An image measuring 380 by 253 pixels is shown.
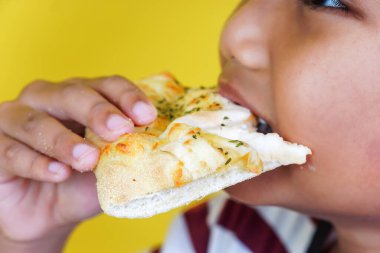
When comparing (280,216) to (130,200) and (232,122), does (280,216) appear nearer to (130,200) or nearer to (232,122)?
(232,122)

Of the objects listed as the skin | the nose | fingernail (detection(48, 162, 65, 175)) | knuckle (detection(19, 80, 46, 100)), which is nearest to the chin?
the skin

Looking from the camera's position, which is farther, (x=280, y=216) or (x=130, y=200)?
(x=280, y=216)

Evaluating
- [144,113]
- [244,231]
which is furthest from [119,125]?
[244,231]

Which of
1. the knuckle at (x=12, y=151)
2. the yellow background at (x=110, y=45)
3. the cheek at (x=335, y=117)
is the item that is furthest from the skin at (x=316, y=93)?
the yellow background at (x=110, y=45)

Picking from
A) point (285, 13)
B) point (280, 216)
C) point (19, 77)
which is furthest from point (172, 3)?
point (285, 13)

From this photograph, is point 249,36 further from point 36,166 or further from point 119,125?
point 36,166

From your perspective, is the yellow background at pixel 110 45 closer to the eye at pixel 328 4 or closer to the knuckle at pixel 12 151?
the knuckle at pixel 12 151

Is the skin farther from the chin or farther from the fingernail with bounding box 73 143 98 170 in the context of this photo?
the fingernail with bounding box 73 143 98 170
